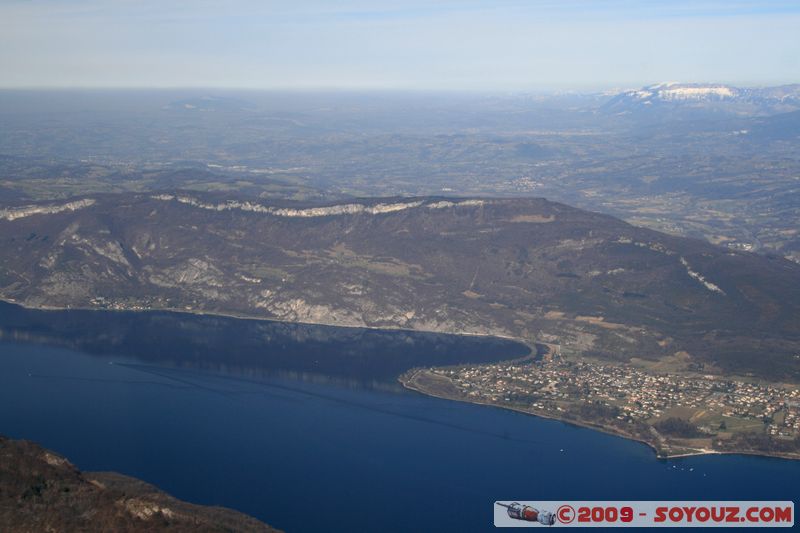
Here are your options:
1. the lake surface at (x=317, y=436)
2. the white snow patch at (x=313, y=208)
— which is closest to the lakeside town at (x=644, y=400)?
the lake surface at (x=317, y=436)

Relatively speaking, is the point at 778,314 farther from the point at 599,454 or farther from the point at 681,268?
the point at 599,454

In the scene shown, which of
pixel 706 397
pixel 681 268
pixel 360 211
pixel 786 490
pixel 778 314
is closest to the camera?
pixel 786 490

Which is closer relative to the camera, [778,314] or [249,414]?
[249,414]

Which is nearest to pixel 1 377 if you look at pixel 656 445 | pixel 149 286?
pixel 149 286

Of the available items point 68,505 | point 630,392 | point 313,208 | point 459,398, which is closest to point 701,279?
point 630,392

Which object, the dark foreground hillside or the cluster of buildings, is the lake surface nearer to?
the cluster of buildings

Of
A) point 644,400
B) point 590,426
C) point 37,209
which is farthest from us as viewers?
point 37,209

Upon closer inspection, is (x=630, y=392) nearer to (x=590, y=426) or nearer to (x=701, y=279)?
(x=590, y=426)
